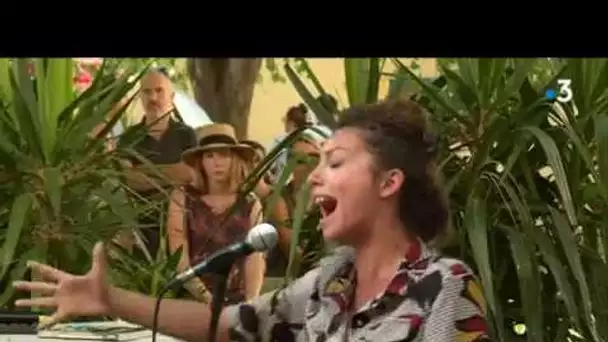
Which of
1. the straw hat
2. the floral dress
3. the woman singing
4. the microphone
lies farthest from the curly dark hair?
the straw hat

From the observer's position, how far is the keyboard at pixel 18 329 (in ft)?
6.64

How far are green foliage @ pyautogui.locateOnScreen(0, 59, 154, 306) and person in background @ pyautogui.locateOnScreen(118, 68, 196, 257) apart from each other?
3 centimetres

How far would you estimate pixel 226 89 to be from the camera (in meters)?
2.60

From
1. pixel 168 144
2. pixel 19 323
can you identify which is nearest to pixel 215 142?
pixel 168 144

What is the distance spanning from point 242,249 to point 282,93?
0.81m

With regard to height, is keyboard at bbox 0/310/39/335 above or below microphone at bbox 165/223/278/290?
below

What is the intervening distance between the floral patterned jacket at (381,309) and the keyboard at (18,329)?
0.39 m

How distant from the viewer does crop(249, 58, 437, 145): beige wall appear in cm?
218

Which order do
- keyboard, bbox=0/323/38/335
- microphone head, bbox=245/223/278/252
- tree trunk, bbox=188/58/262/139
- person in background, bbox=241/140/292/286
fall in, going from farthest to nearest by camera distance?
tree trunk, bbox=188/58/262/139 → person in background, bbox=241/140/292/286 → keyboard, bbox=0/323/38/335 → microphone head, bbox=245/223/278/252

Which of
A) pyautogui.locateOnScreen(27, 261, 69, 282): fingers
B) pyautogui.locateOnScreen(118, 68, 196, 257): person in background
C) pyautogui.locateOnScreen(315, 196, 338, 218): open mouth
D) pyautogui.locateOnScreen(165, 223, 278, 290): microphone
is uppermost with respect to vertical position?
pyautogui.locateOnScreen(118, 68, 196, 257): person in background

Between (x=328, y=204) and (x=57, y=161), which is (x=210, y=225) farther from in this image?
(x=328, y=204)

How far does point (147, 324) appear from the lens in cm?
182

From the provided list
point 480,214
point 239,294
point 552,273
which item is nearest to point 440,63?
point 480,214

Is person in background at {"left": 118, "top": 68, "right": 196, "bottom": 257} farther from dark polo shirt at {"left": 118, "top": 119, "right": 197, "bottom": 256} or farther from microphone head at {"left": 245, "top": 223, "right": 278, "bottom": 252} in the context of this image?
microphone head at {"left": 245, "top": 223, "right": 278, "bottom": 252}
